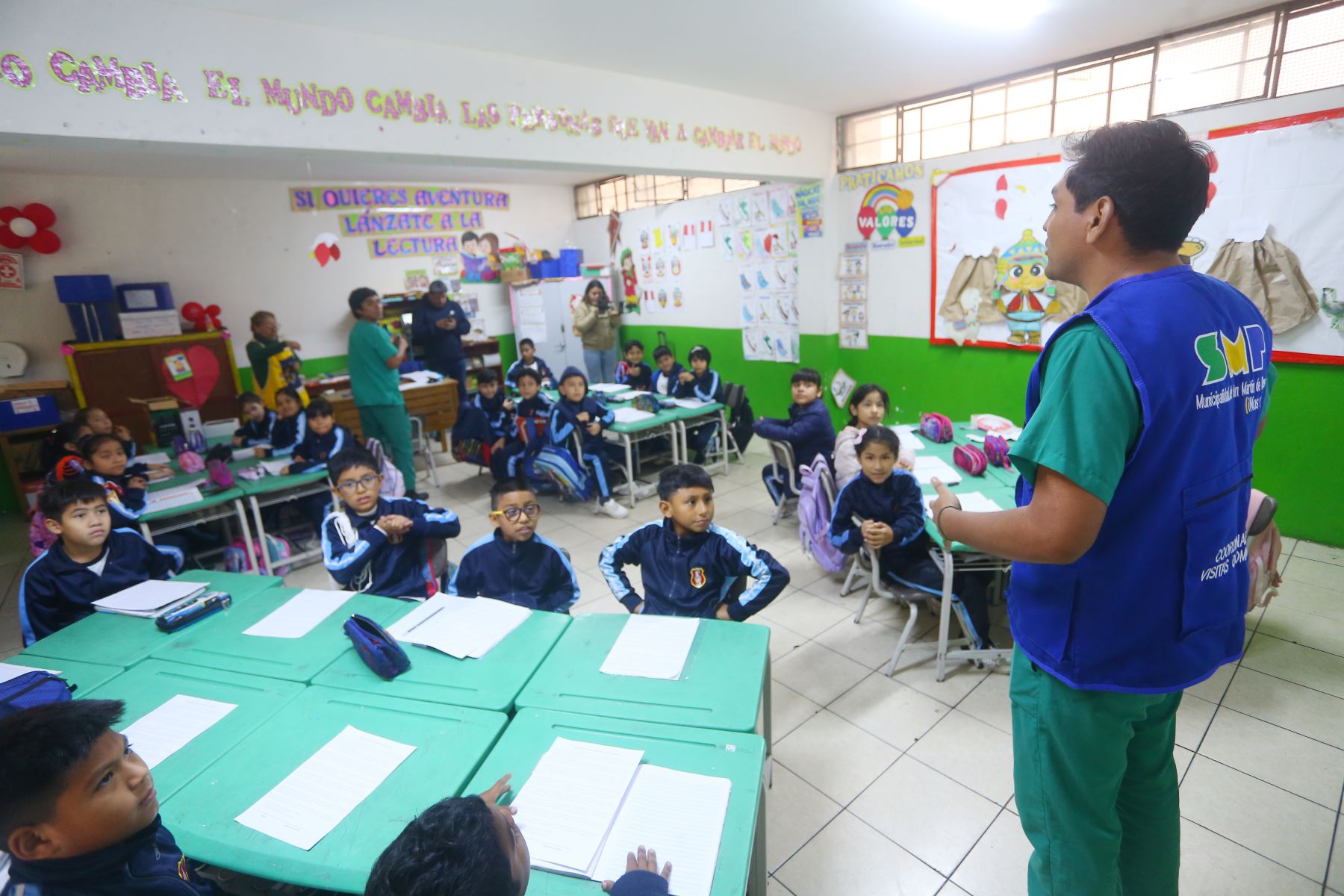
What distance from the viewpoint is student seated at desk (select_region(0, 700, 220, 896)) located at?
0.92m

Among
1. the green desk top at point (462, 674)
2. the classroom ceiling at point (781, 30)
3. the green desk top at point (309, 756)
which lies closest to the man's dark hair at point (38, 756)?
the green desk top at point (309, 756)

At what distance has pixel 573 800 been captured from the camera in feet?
3.78

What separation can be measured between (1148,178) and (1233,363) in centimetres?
30

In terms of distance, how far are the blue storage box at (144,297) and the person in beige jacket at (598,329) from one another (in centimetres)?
371

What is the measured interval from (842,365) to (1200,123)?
267 cm

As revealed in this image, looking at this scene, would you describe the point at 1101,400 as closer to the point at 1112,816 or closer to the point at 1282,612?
the point at 1112,816

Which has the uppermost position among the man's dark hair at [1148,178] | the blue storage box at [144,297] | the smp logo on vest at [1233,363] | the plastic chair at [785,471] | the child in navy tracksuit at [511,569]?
the blue storage box at [144,297]

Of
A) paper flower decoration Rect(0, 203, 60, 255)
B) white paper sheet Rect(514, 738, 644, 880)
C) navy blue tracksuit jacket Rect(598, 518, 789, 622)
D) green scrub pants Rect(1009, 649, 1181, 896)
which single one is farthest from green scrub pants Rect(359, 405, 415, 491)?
green scrub pants Rect(1009, 649, 1181, 896)

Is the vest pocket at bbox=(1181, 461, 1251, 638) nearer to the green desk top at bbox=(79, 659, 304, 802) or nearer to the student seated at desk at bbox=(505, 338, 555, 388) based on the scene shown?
the green desk top at bbox=(79, 659, 304, 802)

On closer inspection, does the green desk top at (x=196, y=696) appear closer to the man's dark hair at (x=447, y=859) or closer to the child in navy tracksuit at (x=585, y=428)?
the man's dark hair at (x=447, y=859)

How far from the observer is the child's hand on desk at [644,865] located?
100cm

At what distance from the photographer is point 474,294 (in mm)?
7500

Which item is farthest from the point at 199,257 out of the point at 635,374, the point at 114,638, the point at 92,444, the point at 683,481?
the point at 683,481

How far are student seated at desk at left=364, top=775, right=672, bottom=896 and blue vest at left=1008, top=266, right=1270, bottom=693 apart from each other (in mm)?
890
